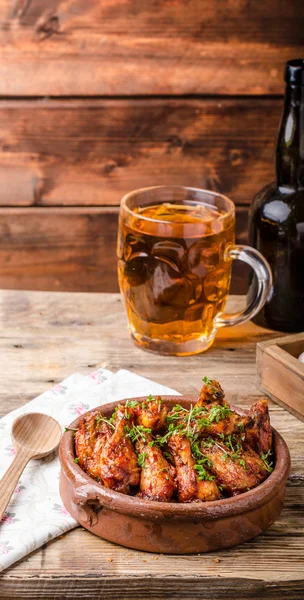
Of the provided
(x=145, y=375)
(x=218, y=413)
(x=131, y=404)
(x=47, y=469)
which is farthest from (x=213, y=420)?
(x=145, y=375)

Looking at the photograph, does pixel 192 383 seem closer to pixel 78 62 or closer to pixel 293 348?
pixel 293 348

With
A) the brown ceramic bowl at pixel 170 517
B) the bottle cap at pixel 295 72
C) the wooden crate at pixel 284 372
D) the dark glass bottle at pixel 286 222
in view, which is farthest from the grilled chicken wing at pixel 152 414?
the bottle cap at pixel 295 72

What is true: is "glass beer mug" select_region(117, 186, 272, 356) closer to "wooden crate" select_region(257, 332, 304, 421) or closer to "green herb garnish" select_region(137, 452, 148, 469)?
"wooden crate" select_region(257, 332, 304, 421)

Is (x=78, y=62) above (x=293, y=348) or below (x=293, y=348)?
above

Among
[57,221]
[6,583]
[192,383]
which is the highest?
[6,583]

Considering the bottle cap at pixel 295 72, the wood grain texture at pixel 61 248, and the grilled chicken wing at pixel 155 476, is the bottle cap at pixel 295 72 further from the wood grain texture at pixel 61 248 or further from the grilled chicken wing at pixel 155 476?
the wood grain texture at pixel 61 248

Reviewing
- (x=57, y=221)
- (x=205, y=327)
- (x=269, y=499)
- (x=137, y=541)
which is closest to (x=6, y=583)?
(x=137, y=541)
